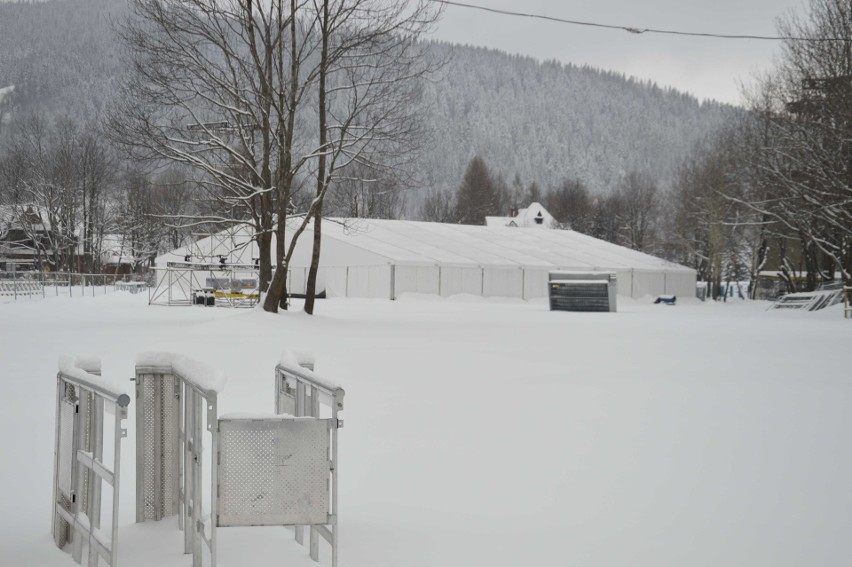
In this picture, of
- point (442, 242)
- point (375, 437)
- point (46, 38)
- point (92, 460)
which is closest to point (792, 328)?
point (375, 437)

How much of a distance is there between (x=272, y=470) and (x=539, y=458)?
3.93m

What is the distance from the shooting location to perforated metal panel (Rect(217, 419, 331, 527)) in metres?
4.71

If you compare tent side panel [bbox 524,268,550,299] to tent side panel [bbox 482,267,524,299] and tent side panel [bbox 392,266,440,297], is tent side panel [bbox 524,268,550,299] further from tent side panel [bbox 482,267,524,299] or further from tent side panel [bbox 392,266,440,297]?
tent side panel [bbox 392,266,440,297]

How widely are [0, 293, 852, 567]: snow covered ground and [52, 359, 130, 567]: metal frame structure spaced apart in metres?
0.24

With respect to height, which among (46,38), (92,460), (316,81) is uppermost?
(46,38)

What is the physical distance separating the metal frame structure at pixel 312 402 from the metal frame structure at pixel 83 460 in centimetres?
97

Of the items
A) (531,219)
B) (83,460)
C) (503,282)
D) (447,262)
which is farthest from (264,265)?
(531,219)

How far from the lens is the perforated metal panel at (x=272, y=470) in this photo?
186 inches

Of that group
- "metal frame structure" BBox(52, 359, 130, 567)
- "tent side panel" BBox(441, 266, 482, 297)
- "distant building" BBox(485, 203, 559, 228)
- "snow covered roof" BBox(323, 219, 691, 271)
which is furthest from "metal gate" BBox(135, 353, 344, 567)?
"distant building" BBox(485, 203, 559, 228)

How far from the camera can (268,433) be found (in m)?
4.74

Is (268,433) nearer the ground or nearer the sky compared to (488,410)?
nearer the sky

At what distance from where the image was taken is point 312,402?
5559 mm

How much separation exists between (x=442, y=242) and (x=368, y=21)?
33672 millimetres

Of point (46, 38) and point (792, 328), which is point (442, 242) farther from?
point (46, 38)
